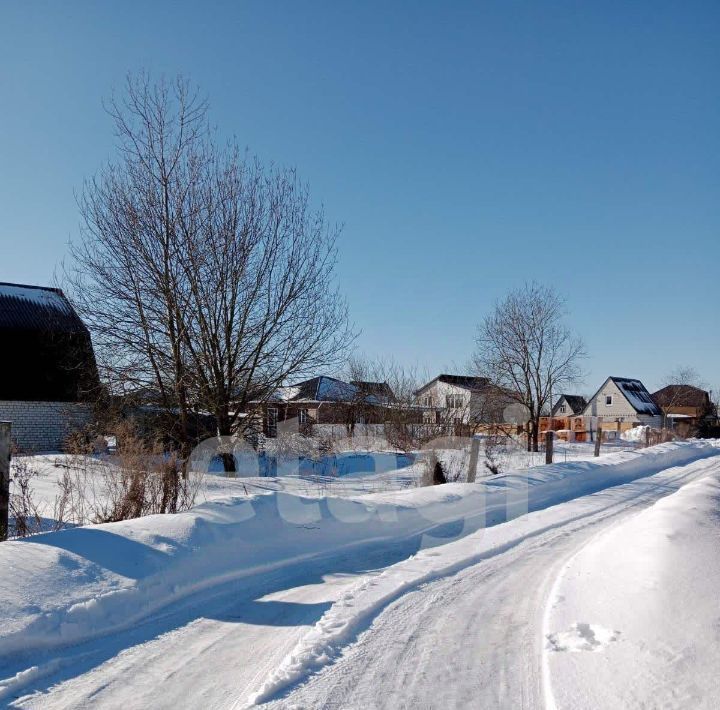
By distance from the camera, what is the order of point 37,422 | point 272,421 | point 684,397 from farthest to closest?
1. point 684,397
2. point 37,422
3. point 272,421

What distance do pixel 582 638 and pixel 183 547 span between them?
12.2ft

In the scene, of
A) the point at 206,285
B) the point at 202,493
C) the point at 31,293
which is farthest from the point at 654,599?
the point at 31,293

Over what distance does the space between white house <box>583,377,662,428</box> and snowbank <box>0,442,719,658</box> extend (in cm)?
5916

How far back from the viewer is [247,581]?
21.1 feet

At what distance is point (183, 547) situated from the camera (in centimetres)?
653

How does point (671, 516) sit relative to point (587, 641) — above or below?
above

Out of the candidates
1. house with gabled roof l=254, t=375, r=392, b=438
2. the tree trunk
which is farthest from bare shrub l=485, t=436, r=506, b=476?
the tree trunk

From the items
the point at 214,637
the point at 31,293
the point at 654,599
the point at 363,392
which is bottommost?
the point at 214,637

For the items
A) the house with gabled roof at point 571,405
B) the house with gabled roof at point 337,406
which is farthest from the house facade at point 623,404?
the house with gabled roof at point 337,406

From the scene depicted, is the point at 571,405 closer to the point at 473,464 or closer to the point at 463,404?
the point at 463,404

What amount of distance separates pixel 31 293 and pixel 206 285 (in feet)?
53.4

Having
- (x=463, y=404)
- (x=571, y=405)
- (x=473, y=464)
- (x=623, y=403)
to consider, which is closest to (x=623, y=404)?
(x=623, y=403)

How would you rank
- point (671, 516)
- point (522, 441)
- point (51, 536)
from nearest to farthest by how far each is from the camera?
point (51, 536), point (671, 516), point (522, 441)

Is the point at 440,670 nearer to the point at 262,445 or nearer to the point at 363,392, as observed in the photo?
the point at 262,445
